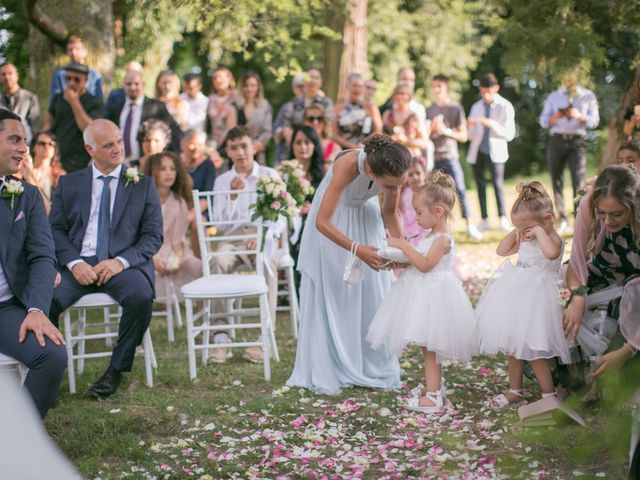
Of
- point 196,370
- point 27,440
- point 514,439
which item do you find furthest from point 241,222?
point 27,440

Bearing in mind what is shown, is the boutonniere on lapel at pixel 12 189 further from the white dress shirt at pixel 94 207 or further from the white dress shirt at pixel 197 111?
the white dress shirt at pixel 197 111

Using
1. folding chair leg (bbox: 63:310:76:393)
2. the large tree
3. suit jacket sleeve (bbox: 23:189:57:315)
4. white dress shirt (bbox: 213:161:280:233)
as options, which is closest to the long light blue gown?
white dress shirt (bbox: 213:161:280:233)

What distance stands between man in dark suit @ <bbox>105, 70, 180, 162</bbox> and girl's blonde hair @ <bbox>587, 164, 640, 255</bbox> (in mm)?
5455

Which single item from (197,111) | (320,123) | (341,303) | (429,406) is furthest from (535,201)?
(197,111)

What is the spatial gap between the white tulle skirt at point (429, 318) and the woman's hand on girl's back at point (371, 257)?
0.56 feet

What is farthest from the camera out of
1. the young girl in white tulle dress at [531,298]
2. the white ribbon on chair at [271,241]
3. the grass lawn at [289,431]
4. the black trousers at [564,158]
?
the black trousers at [564,158]

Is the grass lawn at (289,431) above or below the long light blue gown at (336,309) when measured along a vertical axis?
below

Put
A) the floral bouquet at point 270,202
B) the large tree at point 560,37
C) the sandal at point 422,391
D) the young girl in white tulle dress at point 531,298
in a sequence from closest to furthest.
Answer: the young girl in white tulle dress at point 531,298 → the sandal at point 422,391 → the floral bouquet at point 270,202 → the large tree at point 560,37

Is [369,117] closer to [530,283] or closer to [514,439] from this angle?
[530,283]

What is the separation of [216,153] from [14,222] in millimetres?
4749

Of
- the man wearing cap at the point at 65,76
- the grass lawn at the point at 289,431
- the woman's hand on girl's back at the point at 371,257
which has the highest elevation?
the man wearing cap at the point at 65,76

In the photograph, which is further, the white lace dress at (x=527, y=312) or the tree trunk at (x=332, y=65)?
the tree trunk at (x=332, y=65)

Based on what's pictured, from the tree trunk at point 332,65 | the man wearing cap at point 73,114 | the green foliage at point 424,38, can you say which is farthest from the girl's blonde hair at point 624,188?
the green foliage at point 424,38

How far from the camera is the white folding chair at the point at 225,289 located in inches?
236
